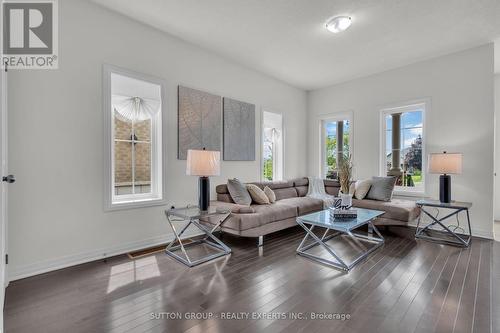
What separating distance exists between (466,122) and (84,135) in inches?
211

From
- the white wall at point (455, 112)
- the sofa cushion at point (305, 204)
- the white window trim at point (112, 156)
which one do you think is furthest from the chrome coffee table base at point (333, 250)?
the white window trim at point (112, 156)

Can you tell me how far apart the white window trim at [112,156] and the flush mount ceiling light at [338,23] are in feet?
7.49

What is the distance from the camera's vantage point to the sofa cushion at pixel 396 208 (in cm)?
360

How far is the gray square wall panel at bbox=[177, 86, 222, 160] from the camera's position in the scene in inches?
139

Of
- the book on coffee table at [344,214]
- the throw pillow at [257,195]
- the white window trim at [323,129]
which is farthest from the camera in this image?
the white window trim at [323,129]

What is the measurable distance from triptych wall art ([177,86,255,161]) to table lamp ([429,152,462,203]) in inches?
114

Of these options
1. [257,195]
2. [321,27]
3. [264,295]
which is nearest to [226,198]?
[257,195]

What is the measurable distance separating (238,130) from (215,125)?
0.53m

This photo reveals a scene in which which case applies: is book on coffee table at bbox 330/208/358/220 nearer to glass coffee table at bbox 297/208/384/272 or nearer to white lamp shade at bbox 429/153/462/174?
glass coffee table at bbox 297/208/384/272

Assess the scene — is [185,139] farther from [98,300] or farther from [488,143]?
[488,143]

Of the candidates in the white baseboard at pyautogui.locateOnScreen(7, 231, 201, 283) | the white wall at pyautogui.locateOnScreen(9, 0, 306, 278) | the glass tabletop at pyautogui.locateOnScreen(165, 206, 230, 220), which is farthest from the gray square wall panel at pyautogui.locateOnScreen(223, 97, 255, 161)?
the white baseboard at pyautogui.locateOnScreen(7, 231, 201, 283)

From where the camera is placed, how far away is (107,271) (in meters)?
2.52

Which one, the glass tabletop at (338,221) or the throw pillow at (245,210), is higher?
the throw pillow at (245,210)

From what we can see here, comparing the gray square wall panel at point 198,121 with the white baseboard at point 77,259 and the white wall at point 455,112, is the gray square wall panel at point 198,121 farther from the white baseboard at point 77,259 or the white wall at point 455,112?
the white wall at point 455,112
